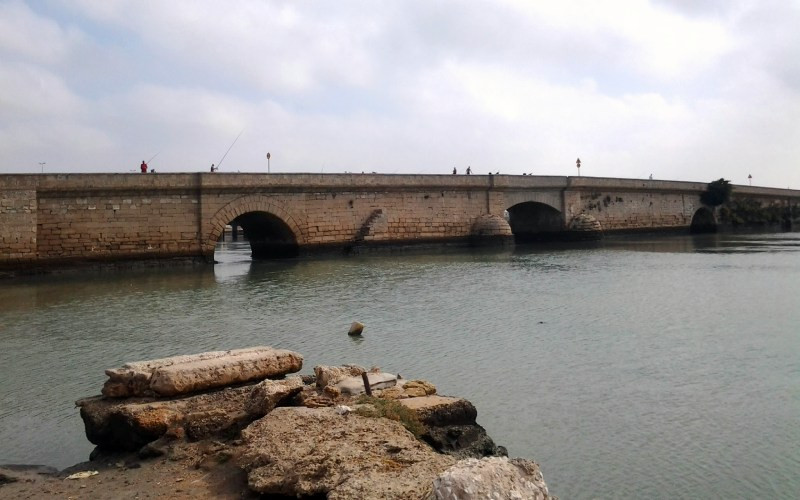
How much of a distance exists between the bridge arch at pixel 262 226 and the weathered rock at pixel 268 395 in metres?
Answer: 18.5

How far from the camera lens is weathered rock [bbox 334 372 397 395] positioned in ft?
19.0

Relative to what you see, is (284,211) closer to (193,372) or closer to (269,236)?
(269,236)

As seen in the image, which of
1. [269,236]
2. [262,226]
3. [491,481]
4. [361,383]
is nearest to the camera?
[491,481]

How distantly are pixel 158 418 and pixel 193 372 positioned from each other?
2.10 ft

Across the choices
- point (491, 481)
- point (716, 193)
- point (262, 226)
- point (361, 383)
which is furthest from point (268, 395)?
point (716, 193)

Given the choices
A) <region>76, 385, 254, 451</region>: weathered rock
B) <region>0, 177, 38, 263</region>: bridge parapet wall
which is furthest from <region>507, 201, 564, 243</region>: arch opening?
<region>76, 385, 254, 451</region>: weathered rock

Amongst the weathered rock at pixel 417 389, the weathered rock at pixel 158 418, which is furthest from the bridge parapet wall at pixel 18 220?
the weathered rock at pixel 417 389

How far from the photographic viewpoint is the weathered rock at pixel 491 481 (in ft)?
10.2

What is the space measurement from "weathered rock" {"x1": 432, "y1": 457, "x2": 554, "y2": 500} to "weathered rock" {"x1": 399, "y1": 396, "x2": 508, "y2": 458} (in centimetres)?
150

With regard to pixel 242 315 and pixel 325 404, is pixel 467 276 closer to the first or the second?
pixel 242 315

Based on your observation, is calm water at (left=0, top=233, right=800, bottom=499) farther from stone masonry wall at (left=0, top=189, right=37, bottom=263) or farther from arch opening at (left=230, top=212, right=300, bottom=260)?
arch opening at (left=230, top=212, right=300, bottom=260)

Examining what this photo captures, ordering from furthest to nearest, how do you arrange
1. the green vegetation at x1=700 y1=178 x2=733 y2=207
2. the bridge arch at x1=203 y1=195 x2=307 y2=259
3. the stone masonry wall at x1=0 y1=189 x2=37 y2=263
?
the green vegetation at x1=700 y1=178 x2=733 y2=207 < the bridge arch at x1=203 y1=195 x2=307 y2=259 < the stone masonry wall at x1=0 y1=189 x2=37 y2=263

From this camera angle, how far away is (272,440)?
4.56 metres

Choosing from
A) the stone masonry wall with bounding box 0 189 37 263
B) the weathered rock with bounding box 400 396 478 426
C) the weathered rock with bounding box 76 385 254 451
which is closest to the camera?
the weathered rock with bounding box 76 385 254 451
